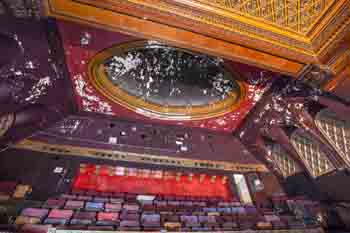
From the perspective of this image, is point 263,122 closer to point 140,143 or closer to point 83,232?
point 140,143

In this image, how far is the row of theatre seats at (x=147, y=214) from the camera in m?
2.60

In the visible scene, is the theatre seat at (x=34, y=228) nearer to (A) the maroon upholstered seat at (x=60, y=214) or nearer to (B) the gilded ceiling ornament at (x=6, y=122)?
(A) the maroon upholstered seat at (x=60, y=214)

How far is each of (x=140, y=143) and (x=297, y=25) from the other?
410 cm

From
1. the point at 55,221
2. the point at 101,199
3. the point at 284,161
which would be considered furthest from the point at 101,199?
the point at 284,161

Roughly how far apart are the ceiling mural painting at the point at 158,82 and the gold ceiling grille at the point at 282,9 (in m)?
1.01

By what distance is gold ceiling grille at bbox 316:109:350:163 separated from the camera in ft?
10.9

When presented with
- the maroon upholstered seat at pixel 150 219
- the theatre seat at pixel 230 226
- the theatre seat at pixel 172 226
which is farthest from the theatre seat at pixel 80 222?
the theatre seat at pixel 230 226

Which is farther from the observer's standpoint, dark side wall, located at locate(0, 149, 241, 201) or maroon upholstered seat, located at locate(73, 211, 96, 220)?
dark side wall, located at locate(0, 149, 241, 201)

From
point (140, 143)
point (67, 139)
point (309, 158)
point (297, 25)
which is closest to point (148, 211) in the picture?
point (140, 143)

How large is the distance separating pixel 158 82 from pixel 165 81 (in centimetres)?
19

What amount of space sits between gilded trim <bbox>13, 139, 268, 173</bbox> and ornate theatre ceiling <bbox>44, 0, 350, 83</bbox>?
3.04 metres

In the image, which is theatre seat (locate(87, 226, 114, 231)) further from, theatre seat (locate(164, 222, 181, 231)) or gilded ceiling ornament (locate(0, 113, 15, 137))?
gilded ceiling ornament (locate(0, 113, 15, 137))

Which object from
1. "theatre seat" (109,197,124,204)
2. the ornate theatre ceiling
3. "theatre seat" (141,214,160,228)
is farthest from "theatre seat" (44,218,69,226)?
the ornate theatre ceiling

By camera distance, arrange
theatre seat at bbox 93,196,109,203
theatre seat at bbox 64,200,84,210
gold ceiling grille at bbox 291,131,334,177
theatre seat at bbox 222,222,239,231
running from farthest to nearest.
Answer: gold ceiling grille at bbox 291,131,334,177 < theatre seat at bbox 93,196,109,203 < theatre seat at bbox 222,222,239,231 < theatre seat at bbox 64,200,84,210
